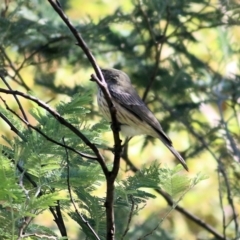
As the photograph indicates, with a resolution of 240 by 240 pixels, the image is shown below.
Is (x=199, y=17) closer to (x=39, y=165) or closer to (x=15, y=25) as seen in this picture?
(x=15, y=25)

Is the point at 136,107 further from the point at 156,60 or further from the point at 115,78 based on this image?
the point at 156,60

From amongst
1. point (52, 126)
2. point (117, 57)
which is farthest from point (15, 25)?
point (52, 126)

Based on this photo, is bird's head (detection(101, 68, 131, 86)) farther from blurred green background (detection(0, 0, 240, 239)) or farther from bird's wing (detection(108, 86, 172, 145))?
blurred green background (detection(0, 0, 240, 239))

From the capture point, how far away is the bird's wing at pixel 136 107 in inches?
183

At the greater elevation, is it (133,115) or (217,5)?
(217,5)

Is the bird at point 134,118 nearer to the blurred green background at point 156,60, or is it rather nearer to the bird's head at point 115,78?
the bird's head at point 115,78

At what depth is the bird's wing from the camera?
4.64 meters

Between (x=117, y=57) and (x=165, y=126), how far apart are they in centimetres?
86

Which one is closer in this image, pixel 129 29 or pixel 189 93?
pixel 189 93

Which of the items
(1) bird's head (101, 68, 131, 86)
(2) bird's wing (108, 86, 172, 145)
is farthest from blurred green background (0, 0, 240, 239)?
(2) bird's wing (108, 86, 172, 145)

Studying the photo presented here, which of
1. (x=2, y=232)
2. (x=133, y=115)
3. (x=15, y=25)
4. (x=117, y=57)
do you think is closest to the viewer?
(x=2, y=232)

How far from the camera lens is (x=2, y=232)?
2.33 meters

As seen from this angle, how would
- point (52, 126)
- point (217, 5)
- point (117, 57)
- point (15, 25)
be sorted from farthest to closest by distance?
point (117, 57) → point (217, 5) → point (15, 25) → point (52, 126)

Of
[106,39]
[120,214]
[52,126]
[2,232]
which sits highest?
[106,39]
